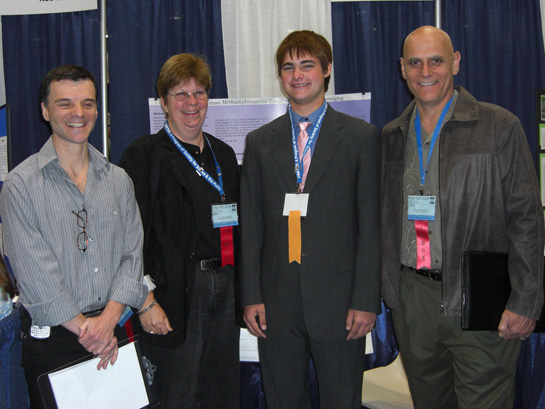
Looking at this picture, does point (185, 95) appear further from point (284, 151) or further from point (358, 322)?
point (358, 322)

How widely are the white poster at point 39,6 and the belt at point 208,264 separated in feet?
7.06

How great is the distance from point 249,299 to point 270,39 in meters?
2.03

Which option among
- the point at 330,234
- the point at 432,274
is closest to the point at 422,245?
the point at 432,274

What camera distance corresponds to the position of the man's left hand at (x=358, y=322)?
1.85 m

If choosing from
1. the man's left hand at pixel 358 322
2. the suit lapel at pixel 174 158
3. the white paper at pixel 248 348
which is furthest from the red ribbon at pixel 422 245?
the white paper at pixel 248 348

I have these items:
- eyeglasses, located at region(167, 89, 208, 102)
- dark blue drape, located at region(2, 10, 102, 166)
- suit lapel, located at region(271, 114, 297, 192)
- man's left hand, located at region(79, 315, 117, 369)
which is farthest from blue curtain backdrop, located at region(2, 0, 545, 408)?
man's left hand, located at region(79, 315, 117, 369)

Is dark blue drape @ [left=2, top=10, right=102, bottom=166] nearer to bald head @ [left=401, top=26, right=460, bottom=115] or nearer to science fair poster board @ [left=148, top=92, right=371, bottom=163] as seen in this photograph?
science fair poster board @ [left=148, top=92, right=371, bottom=163]

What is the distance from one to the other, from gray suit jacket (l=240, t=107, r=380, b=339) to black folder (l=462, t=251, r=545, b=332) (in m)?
0.35

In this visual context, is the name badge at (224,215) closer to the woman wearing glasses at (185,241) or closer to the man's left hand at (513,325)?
the woman wearing glasses at (185,241)

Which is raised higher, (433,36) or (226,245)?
(433,36)

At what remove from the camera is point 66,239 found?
1.65m

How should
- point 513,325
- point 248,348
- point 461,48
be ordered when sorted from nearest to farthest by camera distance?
point 513,325 < point 248,348 < point 461,48

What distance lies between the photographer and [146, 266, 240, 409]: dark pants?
→ 2.06 metres

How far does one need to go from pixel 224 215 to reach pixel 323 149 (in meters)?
0.56
